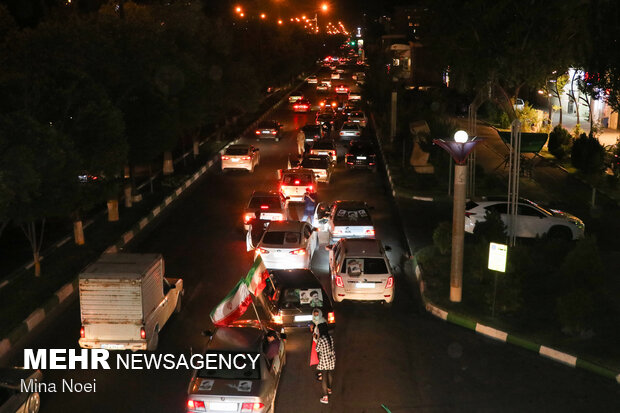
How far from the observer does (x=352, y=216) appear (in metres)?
22.2

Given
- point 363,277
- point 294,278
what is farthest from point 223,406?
point 363,277

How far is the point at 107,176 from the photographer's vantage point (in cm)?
2038

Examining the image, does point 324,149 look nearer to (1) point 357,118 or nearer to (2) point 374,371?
(1) point 357,118

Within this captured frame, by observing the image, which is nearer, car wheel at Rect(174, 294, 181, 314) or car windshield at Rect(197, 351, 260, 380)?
car windshield at Rect(197, 351, 260, 380)

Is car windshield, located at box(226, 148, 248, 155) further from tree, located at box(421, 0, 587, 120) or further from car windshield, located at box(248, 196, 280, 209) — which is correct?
car windshield, located at box(248, 196, 280, 209)

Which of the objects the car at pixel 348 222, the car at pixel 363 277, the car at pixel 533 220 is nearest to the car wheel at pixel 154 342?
the car at pixel 363 277

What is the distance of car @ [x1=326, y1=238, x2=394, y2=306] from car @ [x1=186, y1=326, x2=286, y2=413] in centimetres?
483

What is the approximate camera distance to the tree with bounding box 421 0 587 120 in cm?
2862

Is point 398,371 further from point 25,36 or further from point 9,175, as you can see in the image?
point 25,36

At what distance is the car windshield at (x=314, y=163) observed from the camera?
33.0 meters

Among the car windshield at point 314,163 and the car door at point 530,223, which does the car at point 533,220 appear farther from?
the car windshield at point 314,163

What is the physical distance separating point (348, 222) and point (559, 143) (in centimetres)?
2032

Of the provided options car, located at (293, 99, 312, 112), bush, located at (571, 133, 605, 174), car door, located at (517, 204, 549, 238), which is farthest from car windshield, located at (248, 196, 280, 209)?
car, located at (293, 99, 312, 112)

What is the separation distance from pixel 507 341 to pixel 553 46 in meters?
18.6
